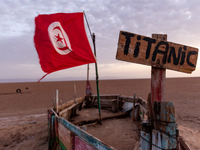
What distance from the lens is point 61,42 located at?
466cm

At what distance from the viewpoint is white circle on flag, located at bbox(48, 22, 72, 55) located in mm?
4625

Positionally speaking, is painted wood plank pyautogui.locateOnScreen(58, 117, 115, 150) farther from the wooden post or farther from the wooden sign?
the wooden sign

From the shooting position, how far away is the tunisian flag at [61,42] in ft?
14.5

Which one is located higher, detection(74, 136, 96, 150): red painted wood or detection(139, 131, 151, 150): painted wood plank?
detection(139, 131, 151, 150): painted wood plank

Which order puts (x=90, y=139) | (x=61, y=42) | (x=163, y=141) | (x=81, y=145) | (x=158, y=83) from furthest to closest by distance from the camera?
(x=61, y=42)
(x=81, y=145)
(x=90, y=139)
(x=158, y=83)
(x=163, y=141)

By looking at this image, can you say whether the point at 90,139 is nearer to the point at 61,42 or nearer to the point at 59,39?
the point at 61,42

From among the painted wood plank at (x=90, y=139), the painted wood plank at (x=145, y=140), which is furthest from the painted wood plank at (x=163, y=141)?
the painted wood plank at (x=90, y=139)

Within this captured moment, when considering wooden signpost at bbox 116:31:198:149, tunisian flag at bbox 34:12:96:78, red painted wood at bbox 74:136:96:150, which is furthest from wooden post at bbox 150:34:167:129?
tunisian flag at bbox 34:12:96:78

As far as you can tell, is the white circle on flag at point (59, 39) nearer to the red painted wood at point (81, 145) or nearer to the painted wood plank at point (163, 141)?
the red painted wood at point (81, 145)

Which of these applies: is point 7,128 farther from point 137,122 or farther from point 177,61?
point 177,61

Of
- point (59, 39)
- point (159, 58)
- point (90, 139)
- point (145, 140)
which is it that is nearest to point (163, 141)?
point (145, 140)

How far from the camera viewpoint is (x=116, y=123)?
6.29 metres

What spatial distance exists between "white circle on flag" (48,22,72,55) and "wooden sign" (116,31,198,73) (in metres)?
3.16

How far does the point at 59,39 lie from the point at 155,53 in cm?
367
